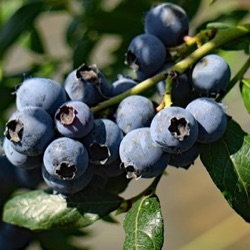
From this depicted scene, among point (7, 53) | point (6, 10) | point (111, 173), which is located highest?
point (111, 173)

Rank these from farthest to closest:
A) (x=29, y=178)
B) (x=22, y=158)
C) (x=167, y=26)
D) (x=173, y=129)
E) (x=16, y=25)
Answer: (x=16, y=25)
(x=29, y=178)
(x=167, y=26)
(x=22, y=158)
(x=173, y=129)

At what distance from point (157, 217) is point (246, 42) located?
15.4 inches

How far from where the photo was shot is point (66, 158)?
3.75 feet

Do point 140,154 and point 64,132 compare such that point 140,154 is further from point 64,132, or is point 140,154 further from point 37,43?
point 37,43

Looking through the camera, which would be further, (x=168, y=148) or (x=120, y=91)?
(x=120, y=91)

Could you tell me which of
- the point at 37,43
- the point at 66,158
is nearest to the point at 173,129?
the point at 66,158

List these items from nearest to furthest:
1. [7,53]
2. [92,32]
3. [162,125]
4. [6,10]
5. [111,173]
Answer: [162,125] < [111,173] < [7,53] < [92,32] < [6,10]

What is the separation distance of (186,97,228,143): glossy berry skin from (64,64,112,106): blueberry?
0.51ft

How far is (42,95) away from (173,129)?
0.23 metres

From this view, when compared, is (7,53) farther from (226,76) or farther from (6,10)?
(226,76)

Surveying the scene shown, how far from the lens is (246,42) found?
1.38m

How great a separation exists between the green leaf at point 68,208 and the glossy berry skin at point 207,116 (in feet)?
0.86

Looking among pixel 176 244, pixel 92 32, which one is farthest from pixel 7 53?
pixel 176 244

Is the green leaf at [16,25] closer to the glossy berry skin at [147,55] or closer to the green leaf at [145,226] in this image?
the glossy berry skin at [147,55]
